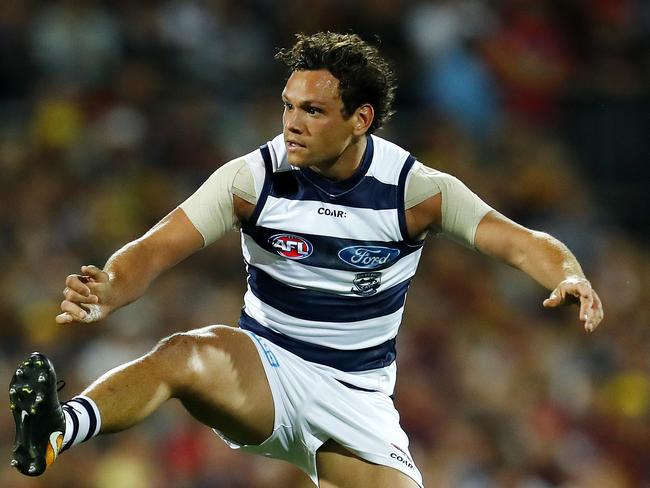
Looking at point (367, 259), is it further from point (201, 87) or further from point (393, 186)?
point (201, 87)

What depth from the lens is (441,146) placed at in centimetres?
966

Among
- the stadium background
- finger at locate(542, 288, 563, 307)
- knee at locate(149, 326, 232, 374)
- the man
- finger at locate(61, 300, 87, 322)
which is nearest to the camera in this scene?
finger at locate(61, 300, 87, 322)

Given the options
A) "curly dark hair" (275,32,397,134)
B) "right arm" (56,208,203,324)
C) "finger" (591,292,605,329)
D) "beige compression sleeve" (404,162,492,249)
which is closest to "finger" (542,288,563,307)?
"finger" (591,292,605,329)

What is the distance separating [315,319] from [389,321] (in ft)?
1.27

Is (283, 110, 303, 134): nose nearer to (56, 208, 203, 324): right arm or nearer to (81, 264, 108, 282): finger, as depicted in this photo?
(56, 208, 203, 324): right arm

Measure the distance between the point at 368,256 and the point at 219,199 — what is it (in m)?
0.67

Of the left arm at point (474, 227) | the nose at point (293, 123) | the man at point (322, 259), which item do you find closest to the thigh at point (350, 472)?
the man at point (322, 259)

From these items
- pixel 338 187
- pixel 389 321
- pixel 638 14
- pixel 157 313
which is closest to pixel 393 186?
pixel 338 187

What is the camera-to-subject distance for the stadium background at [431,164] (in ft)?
27.7

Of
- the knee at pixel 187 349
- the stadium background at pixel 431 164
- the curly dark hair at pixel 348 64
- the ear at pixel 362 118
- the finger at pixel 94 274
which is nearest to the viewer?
the finger at pixel 94 274

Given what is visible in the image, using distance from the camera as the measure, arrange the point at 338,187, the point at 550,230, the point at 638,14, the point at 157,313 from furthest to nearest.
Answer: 1. the point at 638,14
2. the point at 550,230
3. the point at 157,313
4. the point at 338,187

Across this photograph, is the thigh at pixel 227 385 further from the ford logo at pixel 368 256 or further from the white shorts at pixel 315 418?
the ford logo at pixel 368 256

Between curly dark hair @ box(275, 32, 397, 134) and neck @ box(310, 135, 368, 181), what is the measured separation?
0.48 feet

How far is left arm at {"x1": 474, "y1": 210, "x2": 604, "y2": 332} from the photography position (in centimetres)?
445
